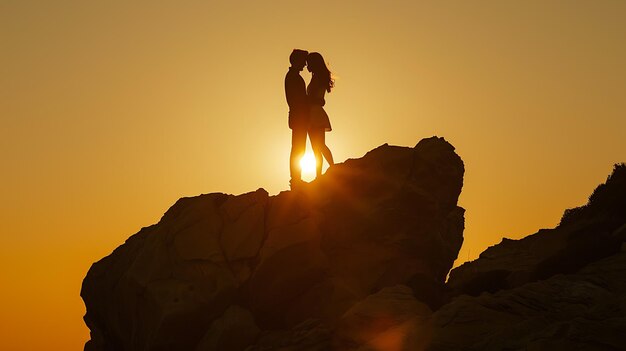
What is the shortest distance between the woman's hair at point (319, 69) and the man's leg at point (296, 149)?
1.84 m

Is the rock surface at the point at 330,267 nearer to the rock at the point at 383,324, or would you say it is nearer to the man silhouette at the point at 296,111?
the rock at the point at 383,324

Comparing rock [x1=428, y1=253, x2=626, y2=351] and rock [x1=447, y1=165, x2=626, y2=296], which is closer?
rock [x1=428, y1=253, x2=626, y2=351]

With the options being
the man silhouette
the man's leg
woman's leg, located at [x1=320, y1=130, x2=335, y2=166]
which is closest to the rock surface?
woman's leg, located at [x1=320, y1=130, x2=335, y2=166]

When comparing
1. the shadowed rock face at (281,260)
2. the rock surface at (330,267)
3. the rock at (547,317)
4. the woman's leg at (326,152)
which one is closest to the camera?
the rock at (547,317)

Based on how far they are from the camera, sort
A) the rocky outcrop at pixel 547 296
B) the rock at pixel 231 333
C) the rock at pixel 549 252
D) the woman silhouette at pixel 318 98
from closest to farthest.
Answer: the rocky outcrop at pixel 547 296, the rock at pixel 549 252, the rock at pixel 231 333, the woman silhouette at pixel 318 98

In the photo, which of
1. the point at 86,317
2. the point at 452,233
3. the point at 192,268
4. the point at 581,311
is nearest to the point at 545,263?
the point at 581,311

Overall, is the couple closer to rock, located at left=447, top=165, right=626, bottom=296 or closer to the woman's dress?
the woman's dress

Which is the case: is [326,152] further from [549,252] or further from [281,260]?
[549,252]

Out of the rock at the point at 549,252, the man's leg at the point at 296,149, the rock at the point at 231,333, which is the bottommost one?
the rock at the point at 231,333

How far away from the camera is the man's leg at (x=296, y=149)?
29.1 m

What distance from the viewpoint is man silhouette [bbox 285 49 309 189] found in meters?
29.2

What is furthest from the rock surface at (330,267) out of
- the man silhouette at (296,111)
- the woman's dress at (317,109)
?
the woman's dress at (317,109)

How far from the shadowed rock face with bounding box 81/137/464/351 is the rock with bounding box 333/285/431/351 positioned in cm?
57

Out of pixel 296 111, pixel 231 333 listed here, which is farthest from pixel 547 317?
pixel 296 111
